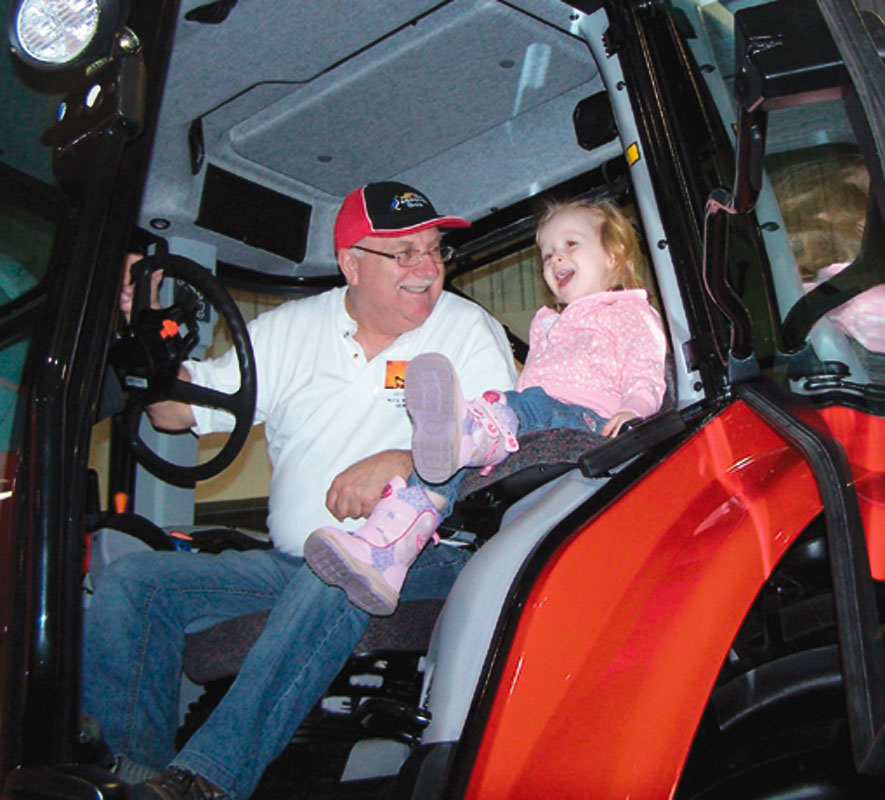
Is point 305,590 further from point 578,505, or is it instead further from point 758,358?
point 758,358

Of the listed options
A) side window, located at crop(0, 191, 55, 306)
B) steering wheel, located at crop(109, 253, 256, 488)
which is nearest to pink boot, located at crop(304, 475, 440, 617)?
steering wheel, located at crop(109, 253, 256, 488)

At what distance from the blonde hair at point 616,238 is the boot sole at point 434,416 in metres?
0.64

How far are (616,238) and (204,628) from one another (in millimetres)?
1180

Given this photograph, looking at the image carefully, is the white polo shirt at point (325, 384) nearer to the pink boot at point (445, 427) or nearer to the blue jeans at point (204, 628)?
the blue jeans at point (204, 628)

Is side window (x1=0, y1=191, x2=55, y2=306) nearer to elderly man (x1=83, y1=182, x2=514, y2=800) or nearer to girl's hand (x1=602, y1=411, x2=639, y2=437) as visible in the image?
elderly man (x1=83, y1=182, x2=514, y2=800)

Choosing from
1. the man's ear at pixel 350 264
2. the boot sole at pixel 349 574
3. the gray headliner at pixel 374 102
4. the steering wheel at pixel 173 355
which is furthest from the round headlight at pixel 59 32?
the man's ear at pixel 350 264

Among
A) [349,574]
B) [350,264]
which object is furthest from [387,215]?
[349,574]

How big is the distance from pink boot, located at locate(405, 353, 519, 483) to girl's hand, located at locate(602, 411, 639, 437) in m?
0.16

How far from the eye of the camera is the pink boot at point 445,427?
157cm

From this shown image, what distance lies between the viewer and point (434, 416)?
1571mm

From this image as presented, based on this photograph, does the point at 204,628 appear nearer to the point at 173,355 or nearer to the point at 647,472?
the point at 173,355

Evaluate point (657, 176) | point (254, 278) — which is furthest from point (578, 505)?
point (254, 278)

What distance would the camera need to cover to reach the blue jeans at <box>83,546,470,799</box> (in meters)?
1.45

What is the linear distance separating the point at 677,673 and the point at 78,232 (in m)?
0.97
